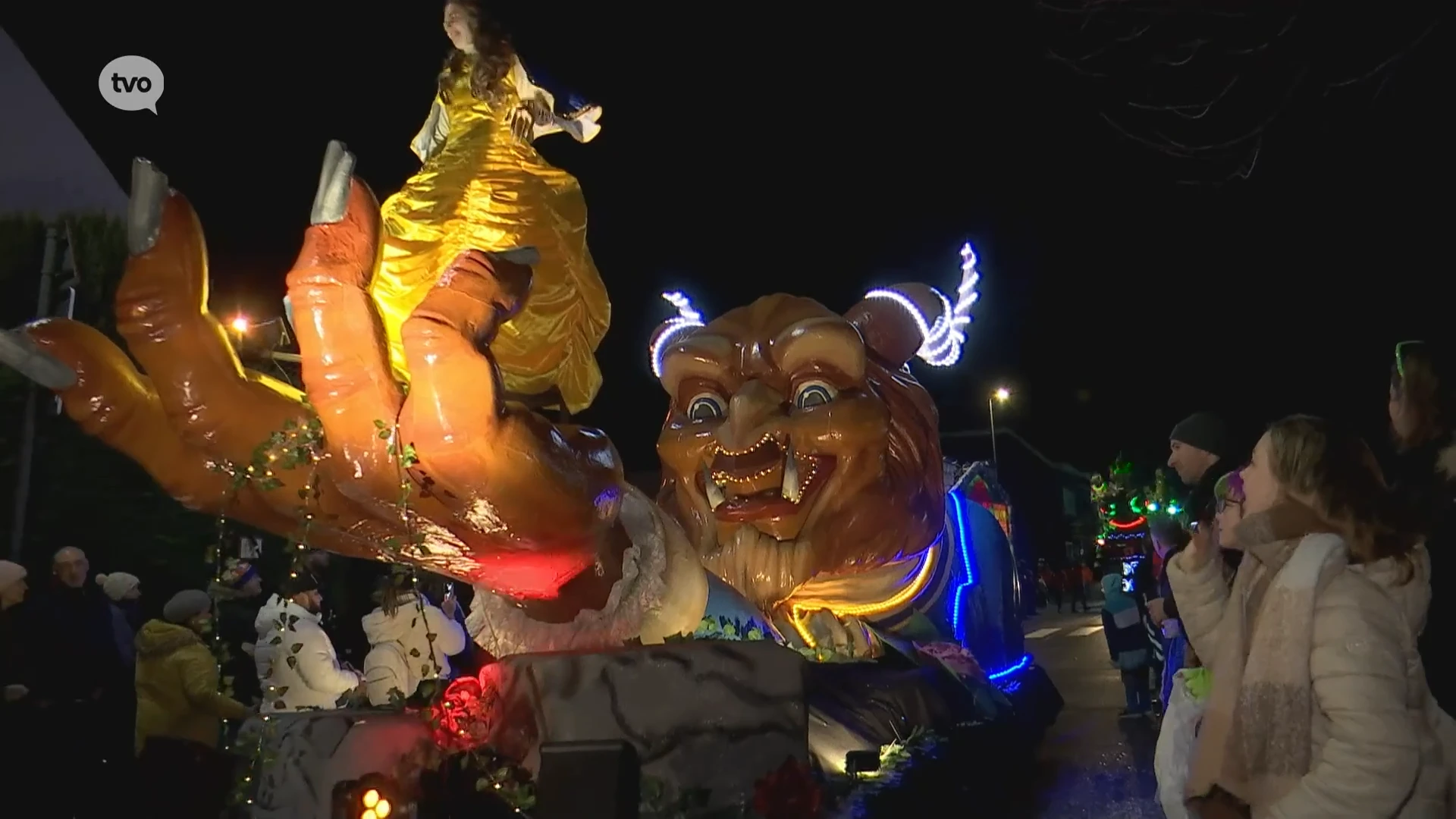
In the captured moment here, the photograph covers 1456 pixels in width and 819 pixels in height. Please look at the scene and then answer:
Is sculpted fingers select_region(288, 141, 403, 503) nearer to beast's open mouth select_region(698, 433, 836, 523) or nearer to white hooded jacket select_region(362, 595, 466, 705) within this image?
white hooded jacket select_region(362, 595, 466, 705)

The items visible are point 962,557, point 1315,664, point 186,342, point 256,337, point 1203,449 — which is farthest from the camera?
point 962,557

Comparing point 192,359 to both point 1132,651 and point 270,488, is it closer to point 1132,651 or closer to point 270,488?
point 270,488

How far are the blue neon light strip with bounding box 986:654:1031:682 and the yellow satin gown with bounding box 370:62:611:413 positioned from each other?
3202 millimetres

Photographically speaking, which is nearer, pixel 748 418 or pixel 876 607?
pixel 748 418

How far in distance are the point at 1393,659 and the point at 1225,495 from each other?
1056 millimetres

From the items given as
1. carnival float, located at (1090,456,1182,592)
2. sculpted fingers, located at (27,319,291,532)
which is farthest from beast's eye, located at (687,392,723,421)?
carnival float, located at (1090,456,1182,592)

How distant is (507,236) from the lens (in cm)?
410

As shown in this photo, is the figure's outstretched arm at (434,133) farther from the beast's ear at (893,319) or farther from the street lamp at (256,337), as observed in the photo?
the beast's ear at (893,319)

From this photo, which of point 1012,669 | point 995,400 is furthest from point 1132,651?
point 995,400

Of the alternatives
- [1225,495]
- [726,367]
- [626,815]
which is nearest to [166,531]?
[726,367]

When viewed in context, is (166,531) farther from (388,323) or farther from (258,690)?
(388,323)

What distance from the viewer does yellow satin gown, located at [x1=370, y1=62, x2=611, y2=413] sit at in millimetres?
4027

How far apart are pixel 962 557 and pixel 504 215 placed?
367cm

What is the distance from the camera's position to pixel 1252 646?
8.32ft
